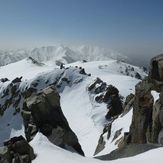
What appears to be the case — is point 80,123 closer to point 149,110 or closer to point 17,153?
point 149,110

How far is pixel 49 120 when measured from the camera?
50.0m

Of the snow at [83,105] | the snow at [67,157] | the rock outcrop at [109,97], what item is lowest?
the snow at [83,105]

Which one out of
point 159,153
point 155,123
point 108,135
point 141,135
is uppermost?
point 159,153

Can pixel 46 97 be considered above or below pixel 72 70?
above

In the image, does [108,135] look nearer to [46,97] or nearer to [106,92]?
[46,97]

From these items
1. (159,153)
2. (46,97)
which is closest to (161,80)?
(46,97)

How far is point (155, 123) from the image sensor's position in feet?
144

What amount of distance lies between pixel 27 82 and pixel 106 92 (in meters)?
50.9

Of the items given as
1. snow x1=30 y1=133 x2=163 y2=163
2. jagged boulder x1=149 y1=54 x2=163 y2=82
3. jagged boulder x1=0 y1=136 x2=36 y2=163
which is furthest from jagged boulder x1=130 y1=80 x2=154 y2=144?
jagged boulder x1=0 y1=136 x2=36 y2=163

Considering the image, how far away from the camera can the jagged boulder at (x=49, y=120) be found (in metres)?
47.0

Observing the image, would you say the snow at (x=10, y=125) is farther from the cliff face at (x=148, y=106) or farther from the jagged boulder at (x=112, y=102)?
the cliff face at (x=148, y=106)

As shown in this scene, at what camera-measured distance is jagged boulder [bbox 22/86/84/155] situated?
46969mm

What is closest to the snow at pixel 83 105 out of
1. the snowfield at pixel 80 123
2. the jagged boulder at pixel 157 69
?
the snowfield at pixel 80 123

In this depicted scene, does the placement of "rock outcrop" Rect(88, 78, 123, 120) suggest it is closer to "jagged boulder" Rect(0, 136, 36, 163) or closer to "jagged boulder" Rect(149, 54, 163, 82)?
"jagged boulder" Rect(149, 54, 163, 82)
